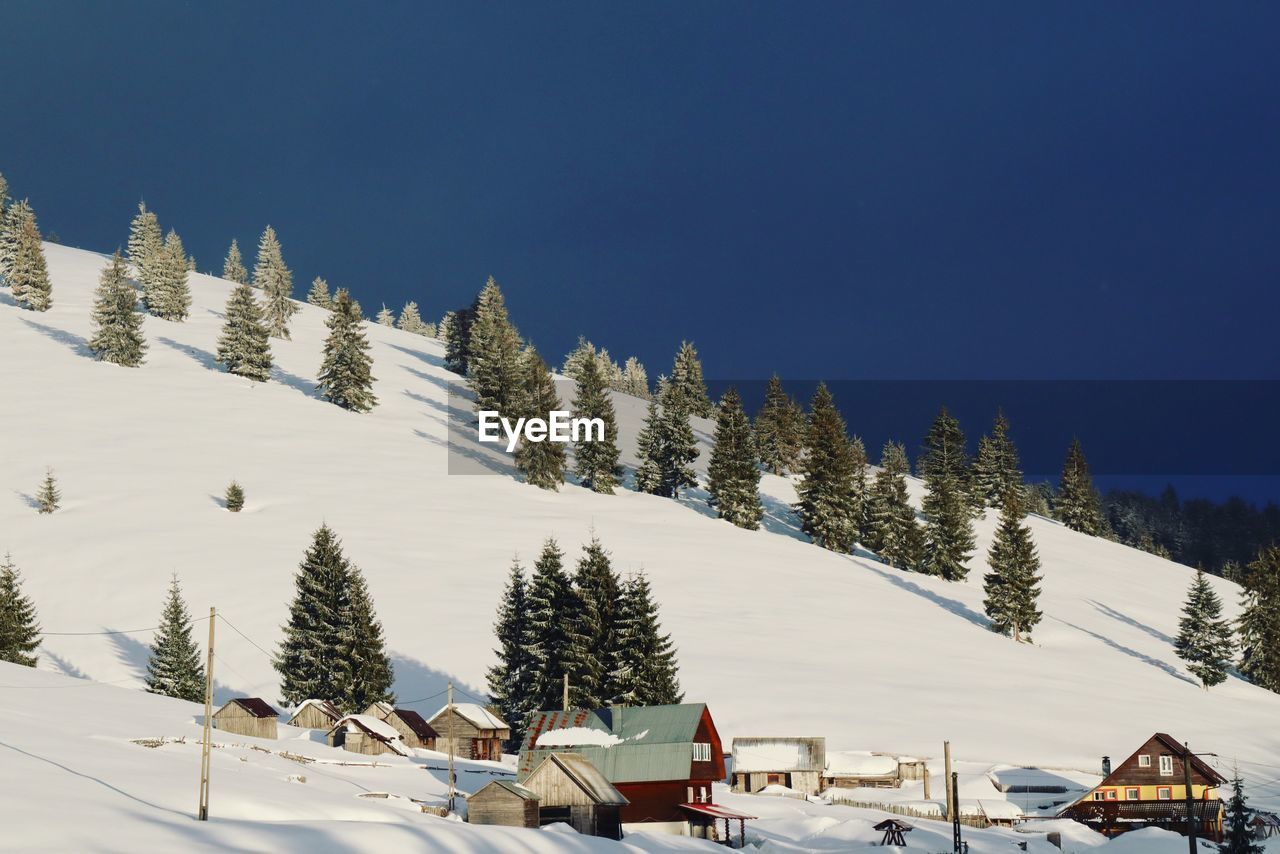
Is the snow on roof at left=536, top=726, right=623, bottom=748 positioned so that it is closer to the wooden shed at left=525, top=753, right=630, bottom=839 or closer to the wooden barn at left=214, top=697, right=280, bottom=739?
the wooden shed at left=525, top=753, right=630, bottom=839

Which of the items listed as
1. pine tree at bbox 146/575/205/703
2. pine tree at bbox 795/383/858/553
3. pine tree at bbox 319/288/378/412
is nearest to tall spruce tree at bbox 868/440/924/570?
pine tree at bbox 795/383/858/553

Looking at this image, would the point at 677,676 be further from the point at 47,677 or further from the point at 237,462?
the point at 237,462

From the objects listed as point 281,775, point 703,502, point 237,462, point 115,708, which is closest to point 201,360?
point 237,462

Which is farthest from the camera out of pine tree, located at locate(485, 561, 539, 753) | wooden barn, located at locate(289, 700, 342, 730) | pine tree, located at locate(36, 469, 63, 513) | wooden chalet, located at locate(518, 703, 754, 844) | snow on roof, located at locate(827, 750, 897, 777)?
pine tree, located at locate(36, 469, 63, 513)

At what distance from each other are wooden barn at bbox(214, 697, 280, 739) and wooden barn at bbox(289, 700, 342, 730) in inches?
95.8

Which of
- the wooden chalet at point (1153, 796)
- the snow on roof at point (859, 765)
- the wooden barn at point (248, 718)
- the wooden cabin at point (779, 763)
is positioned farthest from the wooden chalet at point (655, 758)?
the wooden chalet at point (1153, 796)

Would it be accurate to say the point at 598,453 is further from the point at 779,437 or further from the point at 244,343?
the point at 244,343

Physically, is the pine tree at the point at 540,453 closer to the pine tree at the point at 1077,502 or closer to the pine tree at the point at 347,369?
the pine tree at the point at 347,369

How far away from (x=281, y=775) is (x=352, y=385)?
77.1 m

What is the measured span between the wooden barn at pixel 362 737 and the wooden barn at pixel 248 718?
2.84 metres

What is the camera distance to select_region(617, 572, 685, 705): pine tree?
61719mm

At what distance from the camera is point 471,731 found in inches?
2344

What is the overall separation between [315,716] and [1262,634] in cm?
6750

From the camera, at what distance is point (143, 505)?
279 feet
